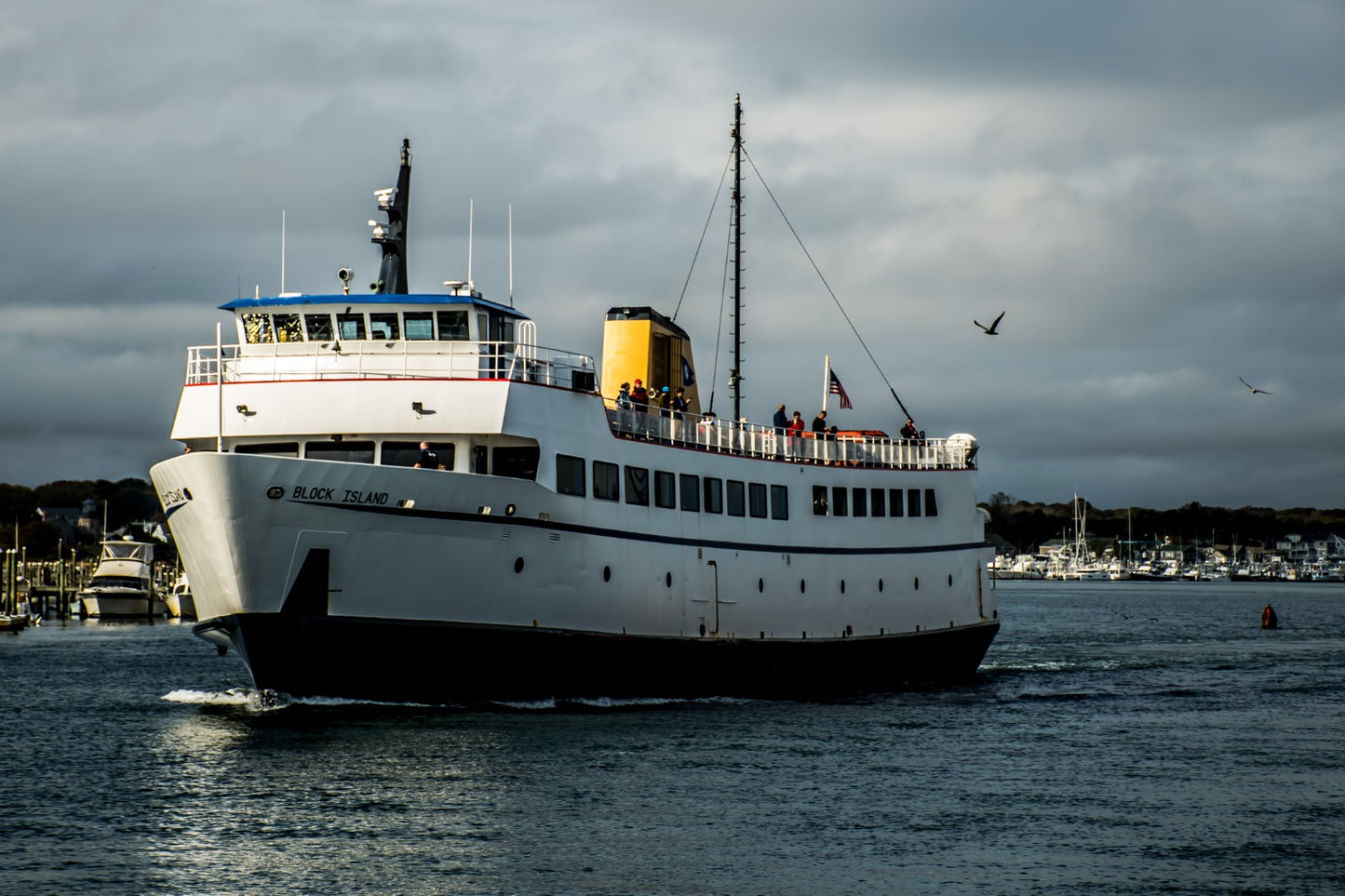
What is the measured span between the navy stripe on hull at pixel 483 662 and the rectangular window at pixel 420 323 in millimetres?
5970

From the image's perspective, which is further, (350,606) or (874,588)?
(874,588)

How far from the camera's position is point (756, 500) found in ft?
106

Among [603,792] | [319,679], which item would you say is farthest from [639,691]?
[603,792]

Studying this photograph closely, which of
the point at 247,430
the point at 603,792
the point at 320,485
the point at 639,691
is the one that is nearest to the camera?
the point at 603,792

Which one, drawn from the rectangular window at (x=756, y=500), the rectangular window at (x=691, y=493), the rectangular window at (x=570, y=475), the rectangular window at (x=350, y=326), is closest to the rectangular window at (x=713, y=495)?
the rectangular window at (x=691, y=493)

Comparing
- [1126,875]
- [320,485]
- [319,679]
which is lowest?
[1126,875]

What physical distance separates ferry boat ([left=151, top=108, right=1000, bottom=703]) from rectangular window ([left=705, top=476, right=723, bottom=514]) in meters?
0.05

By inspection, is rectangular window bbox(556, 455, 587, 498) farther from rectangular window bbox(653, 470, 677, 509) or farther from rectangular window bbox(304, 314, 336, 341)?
rectangular window bbox(304, 314, 336, 341)

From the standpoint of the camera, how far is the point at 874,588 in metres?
35.6

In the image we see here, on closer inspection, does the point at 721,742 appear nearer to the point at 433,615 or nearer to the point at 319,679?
the point at 433,615

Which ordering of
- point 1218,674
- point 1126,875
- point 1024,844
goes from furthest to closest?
point 1218,674 → point 1024,844 → point 1126,875

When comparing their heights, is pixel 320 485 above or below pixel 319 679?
above

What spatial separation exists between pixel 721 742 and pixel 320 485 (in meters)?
7.95

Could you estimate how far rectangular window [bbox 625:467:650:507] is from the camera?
2852 cm
